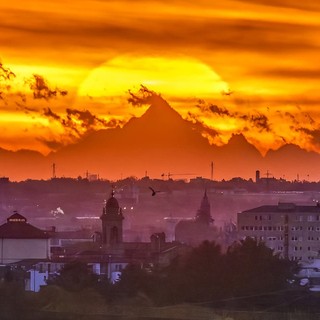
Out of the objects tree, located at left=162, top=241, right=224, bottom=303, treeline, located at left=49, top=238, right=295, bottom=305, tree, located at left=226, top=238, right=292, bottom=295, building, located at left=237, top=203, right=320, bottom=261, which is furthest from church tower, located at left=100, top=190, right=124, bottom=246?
building, located at left=237, top=203, right=320, bottom=261

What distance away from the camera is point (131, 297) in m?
→ 65.1

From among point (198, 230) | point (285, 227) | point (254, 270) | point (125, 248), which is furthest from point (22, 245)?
point (198, 230)

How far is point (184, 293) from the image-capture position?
67438mm

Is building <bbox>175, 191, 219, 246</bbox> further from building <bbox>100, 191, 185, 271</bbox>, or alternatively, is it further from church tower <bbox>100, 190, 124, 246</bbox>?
church tower <bbox>100, 190, 124, 246</bbox>

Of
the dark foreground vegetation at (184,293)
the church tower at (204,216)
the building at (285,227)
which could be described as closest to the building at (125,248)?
the dark foreground vegetation at (184,293)

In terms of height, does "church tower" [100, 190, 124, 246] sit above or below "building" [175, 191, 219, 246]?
below

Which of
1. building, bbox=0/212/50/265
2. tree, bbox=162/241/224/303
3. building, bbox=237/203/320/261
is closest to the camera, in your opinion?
tree, bbox=162/241/224/303

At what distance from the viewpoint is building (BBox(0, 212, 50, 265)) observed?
8581 centimetres

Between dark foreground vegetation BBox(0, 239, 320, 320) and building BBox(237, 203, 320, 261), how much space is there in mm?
38157

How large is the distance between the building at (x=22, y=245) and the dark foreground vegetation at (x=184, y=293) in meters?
8.66

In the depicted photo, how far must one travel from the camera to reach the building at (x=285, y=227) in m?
116

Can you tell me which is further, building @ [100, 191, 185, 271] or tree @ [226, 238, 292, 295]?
building @ [100, 191, 185, 271]

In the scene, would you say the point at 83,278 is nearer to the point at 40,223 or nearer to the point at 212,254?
the point at 212,254

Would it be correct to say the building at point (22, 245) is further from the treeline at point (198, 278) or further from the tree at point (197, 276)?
the tree at point (197, 276)
